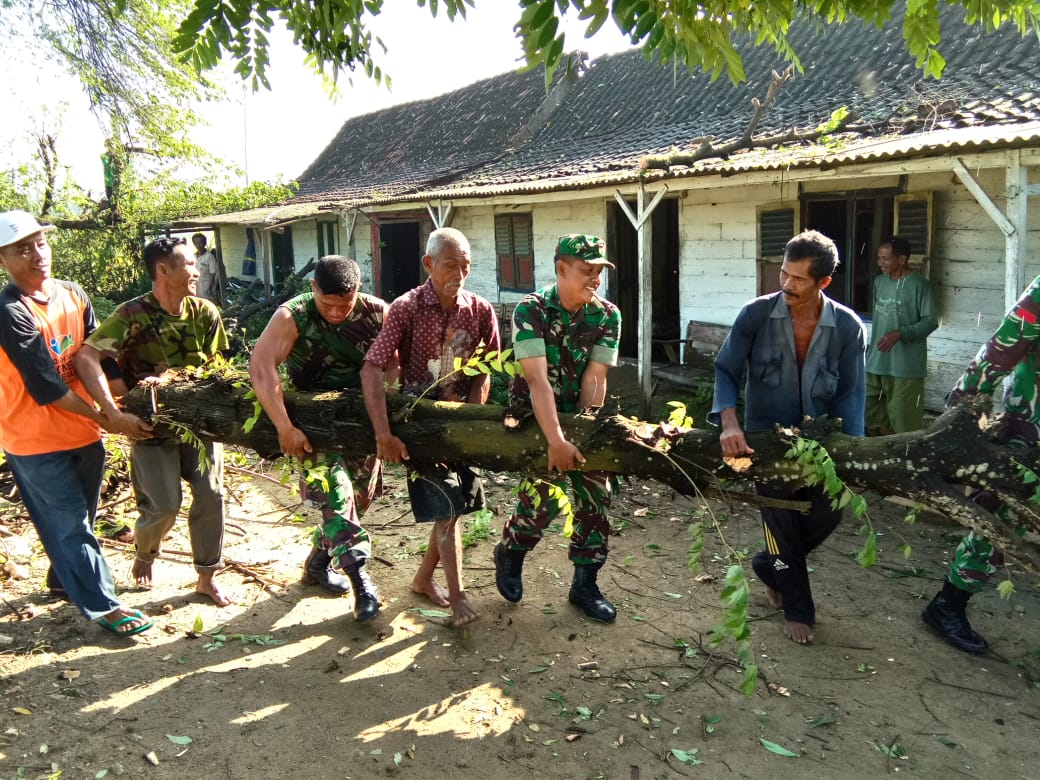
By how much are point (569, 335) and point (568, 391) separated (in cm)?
28

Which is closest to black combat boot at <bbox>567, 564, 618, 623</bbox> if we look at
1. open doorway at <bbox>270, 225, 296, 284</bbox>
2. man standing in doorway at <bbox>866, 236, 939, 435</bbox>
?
man standing in doorway at <bbox>866, 236, 939, 435</bbox>

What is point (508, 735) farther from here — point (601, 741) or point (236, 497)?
point (236, 497)

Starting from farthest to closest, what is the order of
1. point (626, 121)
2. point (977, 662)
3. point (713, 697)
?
point (626, 121)
point (977, 662)
point (713, 697)

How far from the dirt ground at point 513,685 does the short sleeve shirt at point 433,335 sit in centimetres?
125

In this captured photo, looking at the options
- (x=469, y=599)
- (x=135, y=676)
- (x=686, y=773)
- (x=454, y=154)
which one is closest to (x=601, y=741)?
(x=686, y=773)

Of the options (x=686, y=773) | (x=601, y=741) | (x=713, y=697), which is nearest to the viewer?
(x=686, y=773)

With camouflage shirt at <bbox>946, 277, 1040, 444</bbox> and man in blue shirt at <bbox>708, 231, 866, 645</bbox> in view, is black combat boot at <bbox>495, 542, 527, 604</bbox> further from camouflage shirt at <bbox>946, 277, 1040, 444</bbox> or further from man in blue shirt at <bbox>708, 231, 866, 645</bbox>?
camouflage shirt at <bbox>946, 277, 1040, 444</bbox>

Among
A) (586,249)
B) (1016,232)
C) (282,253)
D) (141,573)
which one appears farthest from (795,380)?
(282,253)

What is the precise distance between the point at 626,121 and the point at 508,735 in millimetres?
11976

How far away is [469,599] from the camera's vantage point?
430 centimetres

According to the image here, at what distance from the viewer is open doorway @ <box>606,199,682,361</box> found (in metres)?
11.3

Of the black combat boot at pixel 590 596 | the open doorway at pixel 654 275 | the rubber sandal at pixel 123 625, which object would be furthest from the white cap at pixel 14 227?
the open doorway at pixel 654 275

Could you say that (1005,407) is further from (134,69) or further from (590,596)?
(134,69)

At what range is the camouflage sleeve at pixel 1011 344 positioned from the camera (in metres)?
3.41
